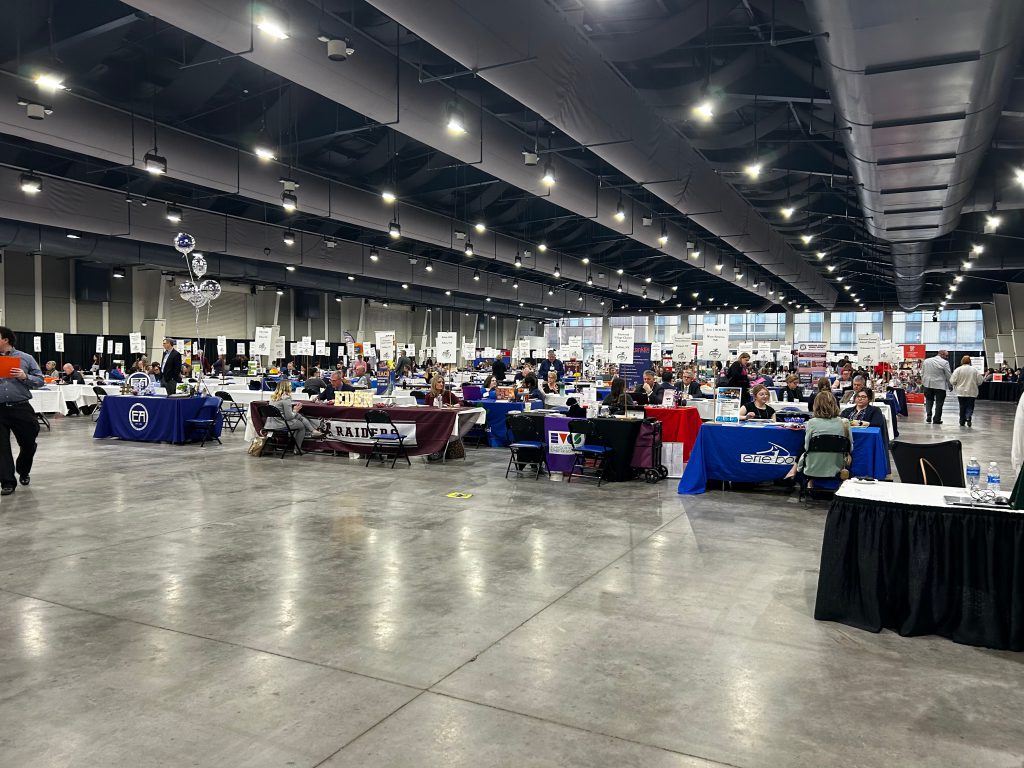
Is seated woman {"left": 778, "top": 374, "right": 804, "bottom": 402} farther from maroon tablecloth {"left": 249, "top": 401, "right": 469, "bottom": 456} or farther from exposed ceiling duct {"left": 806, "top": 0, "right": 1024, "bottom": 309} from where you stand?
maroon tablecloth {"left": 249, "top": 401, "right": 469, "bottom": 456}

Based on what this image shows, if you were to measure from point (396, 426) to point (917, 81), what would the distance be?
22.4 feet

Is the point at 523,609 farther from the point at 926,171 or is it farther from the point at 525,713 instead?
the point at 926,171

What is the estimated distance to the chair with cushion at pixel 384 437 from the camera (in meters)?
9.15

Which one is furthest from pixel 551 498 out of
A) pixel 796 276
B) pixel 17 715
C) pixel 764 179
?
pixel 796 276

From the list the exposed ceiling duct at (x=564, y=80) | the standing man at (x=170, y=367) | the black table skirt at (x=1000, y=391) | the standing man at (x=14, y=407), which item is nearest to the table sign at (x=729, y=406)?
the exposed ceiling duct at (x=564, y=80)

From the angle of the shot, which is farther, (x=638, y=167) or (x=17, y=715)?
(x=638, y=167)

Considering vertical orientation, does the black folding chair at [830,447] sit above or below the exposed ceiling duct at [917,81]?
below

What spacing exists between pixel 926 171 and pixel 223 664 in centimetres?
902

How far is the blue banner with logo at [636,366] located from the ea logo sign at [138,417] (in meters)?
7.86

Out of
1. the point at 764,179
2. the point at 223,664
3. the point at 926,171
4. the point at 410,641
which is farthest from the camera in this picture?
the point at 764,179

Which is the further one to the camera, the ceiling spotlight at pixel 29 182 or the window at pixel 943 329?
the window at pixel 943 329

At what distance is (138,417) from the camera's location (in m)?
11.6

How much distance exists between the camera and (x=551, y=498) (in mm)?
7184

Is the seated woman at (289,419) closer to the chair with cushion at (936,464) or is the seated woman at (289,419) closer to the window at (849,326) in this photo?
the chair with cushion at (936,464)
